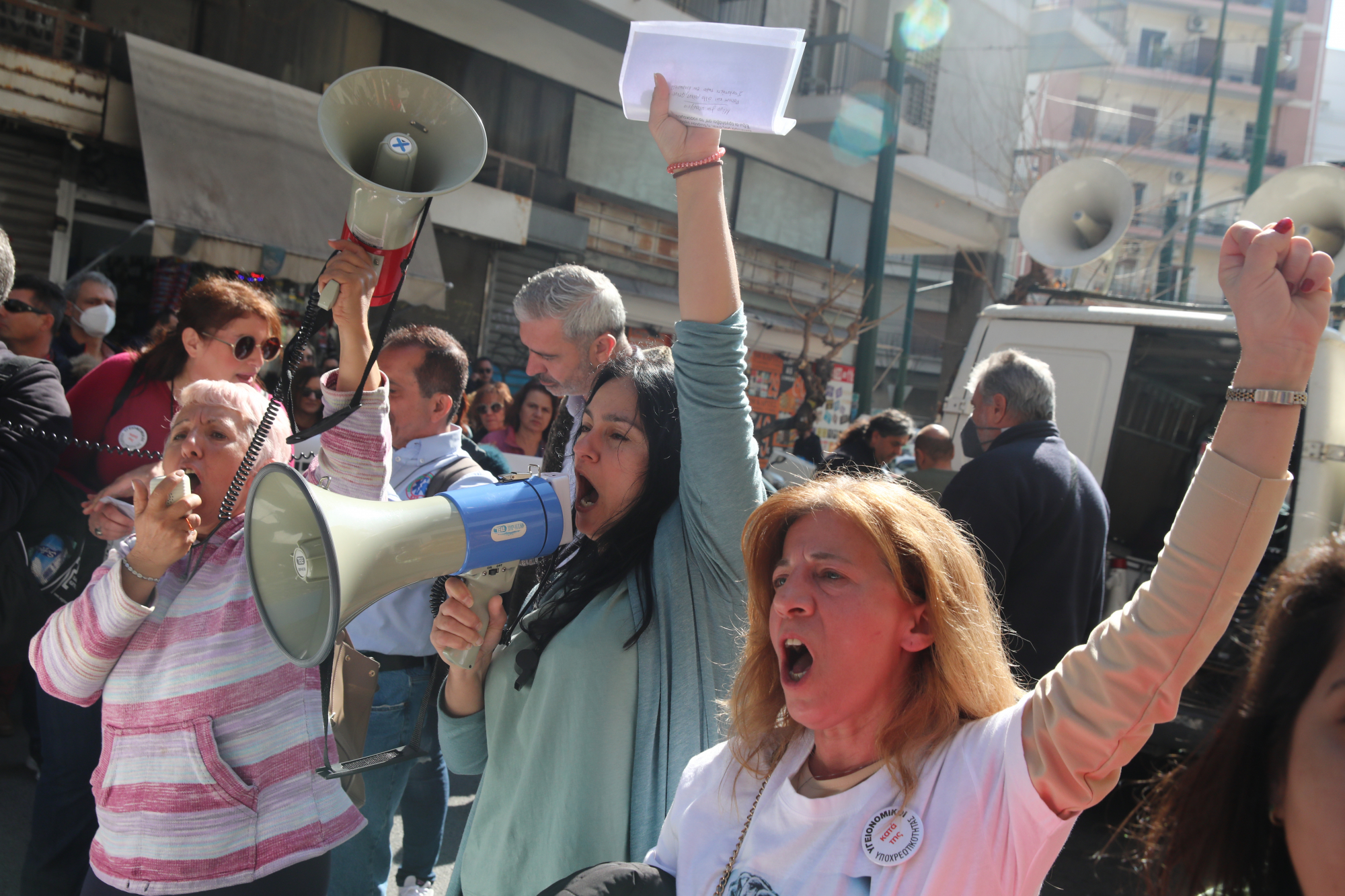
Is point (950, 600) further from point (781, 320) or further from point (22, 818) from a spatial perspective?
point (781, 320)

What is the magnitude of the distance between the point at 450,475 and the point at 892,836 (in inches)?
81.0

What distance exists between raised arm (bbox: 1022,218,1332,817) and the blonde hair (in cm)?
17

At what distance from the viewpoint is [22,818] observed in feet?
11.6

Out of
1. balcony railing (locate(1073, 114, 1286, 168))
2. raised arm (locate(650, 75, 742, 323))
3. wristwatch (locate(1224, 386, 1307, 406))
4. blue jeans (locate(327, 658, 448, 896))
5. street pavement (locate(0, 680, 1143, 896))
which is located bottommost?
street pavement (locate(0, 680, 1143, 896))

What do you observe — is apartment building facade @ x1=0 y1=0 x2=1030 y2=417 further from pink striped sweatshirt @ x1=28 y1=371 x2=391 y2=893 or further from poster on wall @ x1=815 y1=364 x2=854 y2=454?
pink striped sweatshirt @ x1=28 y1=371 x2=391 y2=893

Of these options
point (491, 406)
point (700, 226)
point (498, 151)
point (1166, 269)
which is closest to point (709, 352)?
point (700, 226)

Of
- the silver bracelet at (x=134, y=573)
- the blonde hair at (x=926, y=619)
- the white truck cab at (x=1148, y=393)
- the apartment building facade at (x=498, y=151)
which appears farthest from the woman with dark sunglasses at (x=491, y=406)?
the blonde hair at (x=926, y=619)

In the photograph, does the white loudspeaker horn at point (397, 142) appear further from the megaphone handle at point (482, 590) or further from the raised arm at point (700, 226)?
the megaphone handle at point (482, 590)

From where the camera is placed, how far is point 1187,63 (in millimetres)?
38531

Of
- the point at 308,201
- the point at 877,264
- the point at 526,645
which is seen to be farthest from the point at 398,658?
the point at 877,264

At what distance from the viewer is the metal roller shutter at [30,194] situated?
7547mm

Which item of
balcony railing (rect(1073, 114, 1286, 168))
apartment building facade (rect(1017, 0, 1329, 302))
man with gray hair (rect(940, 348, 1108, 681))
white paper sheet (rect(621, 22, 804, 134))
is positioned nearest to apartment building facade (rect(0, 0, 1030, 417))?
man with gray hair (rect(940, 348, 1108, 681))

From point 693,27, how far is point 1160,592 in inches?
44.2

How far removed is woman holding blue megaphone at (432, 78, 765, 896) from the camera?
1.58m
